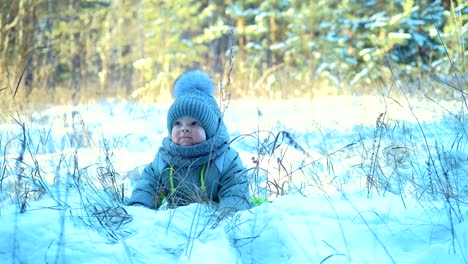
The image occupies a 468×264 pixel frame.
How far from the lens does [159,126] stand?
5.09 m

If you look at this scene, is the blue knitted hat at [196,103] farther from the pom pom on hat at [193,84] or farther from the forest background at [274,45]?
the forest background at [274,45]

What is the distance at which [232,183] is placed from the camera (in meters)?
2.46

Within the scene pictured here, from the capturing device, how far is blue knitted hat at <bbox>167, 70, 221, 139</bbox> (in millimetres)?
2605

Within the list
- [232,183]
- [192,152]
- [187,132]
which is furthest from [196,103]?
[232,183]

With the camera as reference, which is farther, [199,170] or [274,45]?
[274,45]

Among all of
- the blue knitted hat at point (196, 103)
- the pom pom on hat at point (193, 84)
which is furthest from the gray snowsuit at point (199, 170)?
the pom pom on hat at point (193, 84)

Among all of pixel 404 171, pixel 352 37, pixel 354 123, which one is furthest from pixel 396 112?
pixel 352 37

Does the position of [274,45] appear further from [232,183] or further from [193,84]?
[232,183]

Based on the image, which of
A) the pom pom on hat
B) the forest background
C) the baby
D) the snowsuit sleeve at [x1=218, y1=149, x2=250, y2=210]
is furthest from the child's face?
the forest background

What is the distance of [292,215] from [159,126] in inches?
138

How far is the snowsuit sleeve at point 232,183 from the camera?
7.54ft

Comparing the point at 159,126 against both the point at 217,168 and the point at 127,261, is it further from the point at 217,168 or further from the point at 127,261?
the point at 127,261

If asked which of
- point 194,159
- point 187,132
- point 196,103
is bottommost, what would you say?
point 194,159

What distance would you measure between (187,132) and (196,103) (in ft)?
0.56
